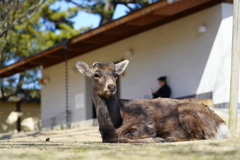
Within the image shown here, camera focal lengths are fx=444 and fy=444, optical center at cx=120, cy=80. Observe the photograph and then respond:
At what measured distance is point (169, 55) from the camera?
14320mm

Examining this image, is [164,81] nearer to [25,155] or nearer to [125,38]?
[125,38]

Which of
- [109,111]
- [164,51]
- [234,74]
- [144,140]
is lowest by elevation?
[144,140]

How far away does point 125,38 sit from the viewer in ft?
53.5

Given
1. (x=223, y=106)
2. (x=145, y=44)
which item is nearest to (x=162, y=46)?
(x=145, y=44)

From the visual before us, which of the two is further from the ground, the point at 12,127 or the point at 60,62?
the point at 60,62

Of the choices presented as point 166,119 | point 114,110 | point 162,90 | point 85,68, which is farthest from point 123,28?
point 166,119

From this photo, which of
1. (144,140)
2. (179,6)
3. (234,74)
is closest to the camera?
(144,140)

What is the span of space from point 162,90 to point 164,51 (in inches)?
58.7

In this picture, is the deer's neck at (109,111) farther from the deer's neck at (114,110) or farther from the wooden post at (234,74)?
the wooden post at (234,74)

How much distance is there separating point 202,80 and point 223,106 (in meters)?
1.25

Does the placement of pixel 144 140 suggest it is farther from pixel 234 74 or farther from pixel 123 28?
pixel 123 28

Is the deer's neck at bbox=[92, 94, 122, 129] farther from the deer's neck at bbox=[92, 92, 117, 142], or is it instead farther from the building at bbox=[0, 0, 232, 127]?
the building at bbox=[0, 0, 232, 127]

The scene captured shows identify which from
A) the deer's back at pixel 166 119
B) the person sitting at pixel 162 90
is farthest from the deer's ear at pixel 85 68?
the person sitting at pixel 162 90

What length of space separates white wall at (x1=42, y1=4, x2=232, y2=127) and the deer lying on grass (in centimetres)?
669
